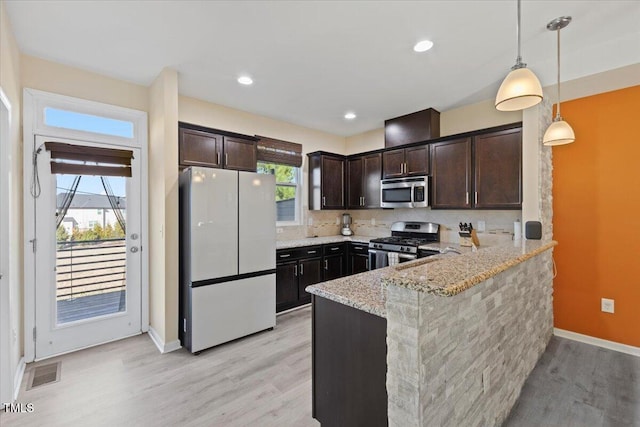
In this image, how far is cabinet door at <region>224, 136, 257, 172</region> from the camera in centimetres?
367

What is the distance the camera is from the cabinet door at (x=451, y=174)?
12.0ft

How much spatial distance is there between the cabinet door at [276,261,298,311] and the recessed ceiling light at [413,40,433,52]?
9.48 ft

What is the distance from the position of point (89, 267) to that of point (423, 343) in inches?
135

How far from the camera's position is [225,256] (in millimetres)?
3109

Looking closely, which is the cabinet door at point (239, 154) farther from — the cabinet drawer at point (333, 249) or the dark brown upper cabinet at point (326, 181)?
the cabinet drawer at point (333, 249)

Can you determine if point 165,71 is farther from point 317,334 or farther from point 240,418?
point 240,418

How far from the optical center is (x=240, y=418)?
6.56 feet

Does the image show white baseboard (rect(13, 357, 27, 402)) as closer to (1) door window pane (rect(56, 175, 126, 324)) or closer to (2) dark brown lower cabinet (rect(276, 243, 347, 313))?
(1) door window pane (rect(56, 175, 126, 324))

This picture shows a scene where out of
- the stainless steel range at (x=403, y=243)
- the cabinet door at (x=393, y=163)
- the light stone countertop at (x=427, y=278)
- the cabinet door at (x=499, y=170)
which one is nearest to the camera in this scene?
the light stone countertop at (x=427, y=278)

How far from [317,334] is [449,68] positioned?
2.80 m

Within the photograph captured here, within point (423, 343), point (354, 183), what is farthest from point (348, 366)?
point (354, 183)

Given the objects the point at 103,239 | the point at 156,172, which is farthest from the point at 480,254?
the point at 103,239

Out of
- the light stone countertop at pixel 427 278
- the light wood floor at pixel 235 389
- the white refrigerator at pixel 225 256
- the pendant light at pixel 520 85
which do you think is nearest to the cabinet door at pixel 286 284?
the white refrigerator at pixel 225 256

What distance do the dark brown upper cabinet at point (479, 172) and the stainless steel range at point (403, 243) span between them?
523 millimetres
